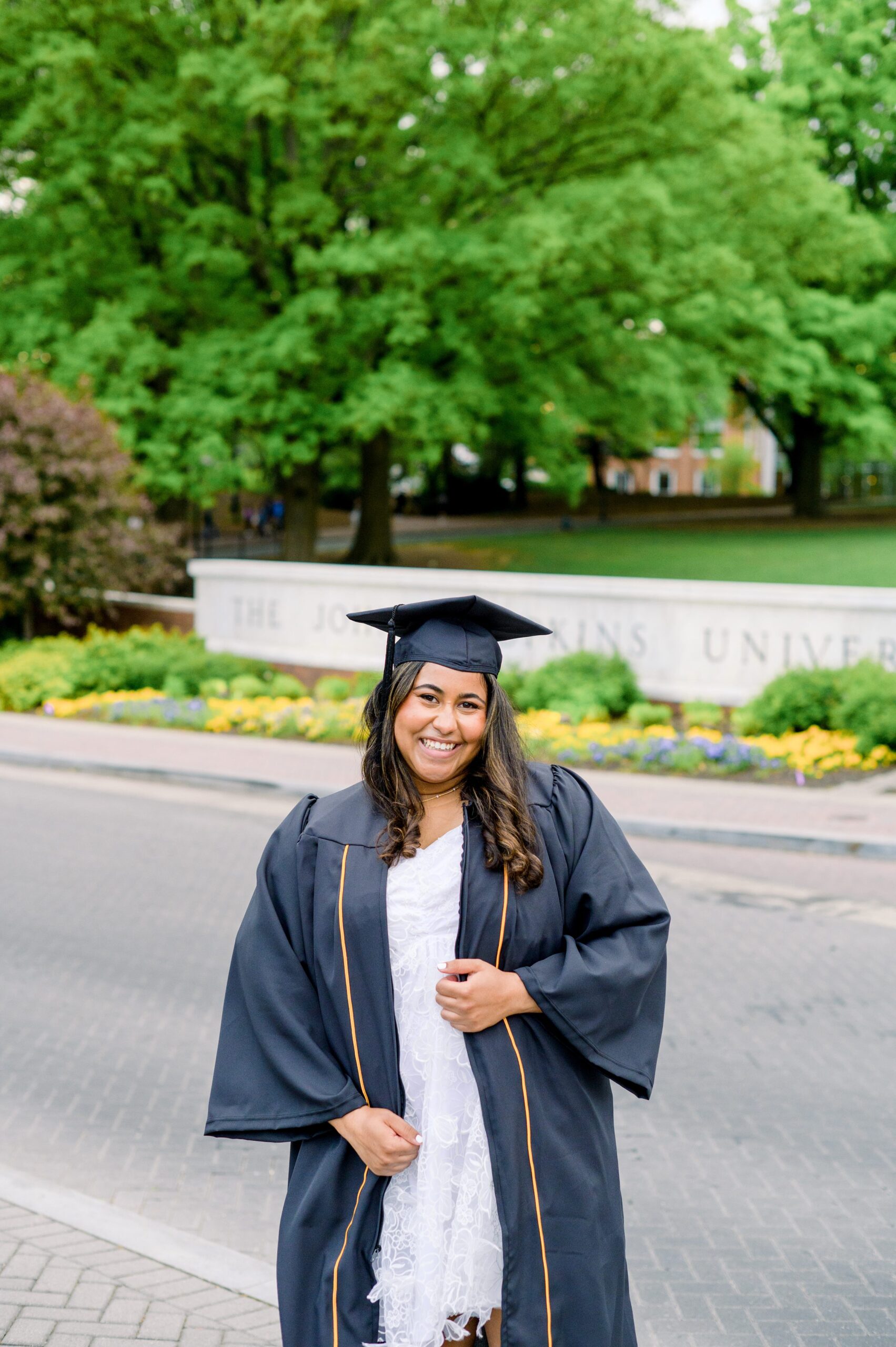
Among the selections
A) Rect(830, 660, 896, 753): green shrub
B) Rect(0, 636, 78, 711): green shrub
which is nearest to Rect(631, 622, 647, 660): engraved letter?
Rect(830, 660, 896, 753): green shrub

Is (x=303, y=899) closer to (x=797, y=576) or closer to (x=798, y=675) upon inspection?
(x=798, y=675)

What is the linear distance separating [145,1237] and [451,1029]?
231 centimetres

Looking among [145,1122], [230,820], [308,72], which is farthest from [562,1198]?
[308,72]

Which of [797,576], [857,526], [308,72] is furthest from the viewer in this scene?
[857,526]

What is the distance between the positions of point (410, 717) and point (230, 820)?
30.1 ft

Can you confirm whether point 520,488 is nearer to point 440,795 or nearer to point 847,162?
point 847,162

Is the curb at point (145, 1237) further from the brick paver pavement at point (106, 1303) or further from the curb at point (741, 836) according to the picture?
the curb at point (741, 836)

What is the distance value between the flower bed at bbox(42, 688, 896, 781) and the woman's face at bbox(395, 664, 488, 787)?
29.7 feet

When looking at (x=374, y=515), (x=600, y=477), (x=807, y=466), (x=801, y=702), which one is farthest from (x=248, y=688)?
(x=600, y=477)

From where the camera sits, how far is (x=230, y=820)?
1163cm

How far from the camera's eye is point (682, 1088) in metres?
5.90

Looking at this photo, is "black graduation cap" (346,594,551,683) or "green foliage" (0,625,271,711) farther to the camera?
"green foliage" (0,625,271,711)

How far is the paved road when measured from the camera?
14.3 ft

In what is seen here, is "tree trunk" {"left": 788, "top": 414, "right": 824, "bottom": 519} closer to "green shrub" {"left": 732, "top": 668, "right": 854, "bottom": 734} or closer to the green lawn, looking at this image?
the green lawn
